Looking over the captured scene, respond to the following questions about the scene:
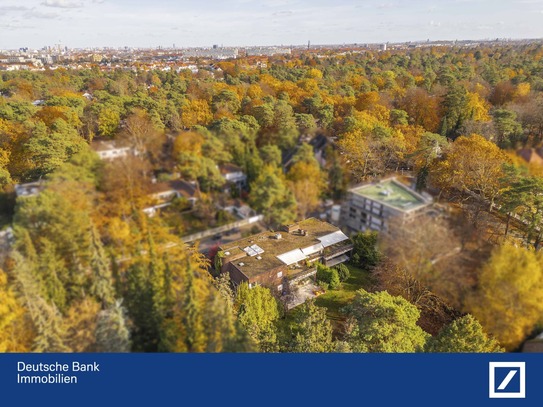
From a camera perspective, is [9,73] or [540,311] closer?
[540,311]

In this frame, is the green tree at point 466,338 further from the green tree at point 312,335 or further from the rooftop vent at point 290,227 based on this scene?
the rooftop vent at point 290,227

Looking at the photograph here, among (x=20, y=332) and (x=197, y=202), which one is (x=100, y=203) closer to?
(x=197, y=202)

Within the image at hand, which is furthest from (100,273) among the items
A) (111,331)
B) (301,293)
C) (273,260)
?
(301,293)

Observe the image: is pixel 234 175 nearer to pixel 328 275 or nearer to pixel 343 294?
pixel 328 275

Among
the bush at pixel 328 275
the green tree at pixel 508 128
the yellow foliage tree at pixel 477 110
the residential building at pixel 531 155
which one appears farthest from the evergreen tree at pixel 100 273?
the yellow foliage tree at pixel 477 110

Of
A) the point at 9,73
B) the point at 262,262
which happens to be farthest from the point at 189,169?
the point at 9,73

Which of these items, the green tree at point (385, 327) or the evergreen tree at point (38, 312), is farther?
the green tree at point (385, 327)

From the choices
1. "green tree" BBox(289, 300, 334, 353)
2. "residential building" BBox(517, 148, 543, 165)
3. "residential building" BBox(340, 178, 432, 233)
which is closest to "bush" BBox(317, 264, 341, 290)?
"green tree" BBox(289, 300, 334, 353)
